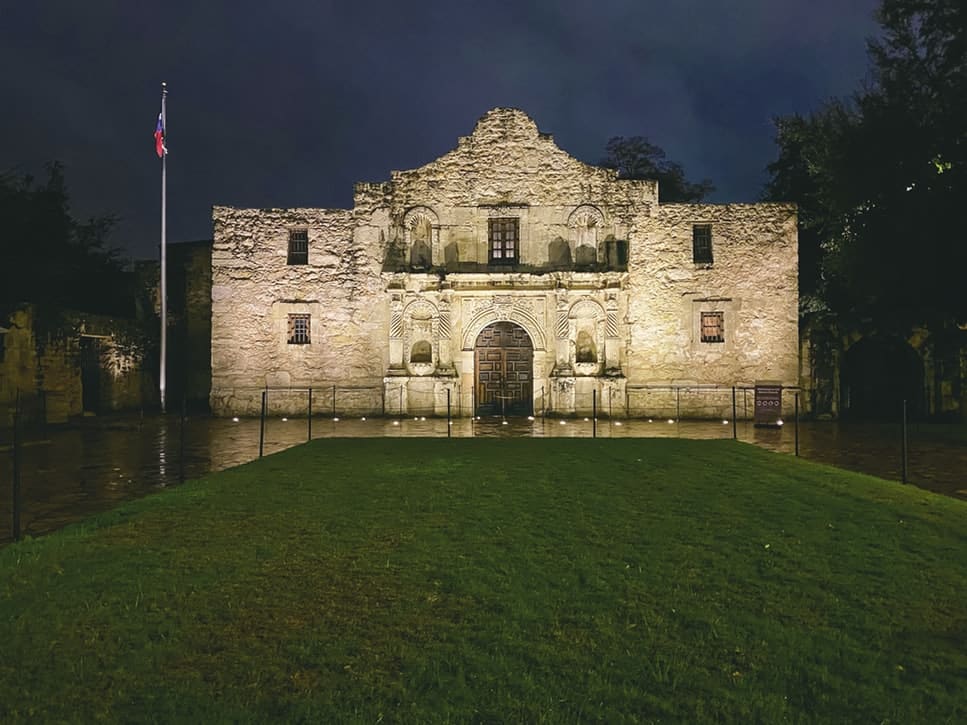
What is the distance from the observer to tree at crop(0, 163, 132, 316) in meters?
22.8

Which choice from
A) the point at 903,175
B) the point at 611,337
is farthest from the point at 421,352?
the point at 903,175

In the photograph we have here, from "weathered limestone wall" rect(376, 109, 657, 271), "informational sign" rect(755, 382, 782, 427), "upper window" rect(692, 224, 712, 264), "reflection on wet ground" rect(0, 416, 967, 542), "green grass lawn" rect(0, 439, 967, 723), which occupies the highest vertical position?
"weathered limestone wall" rect(376, 109, 657, 271)

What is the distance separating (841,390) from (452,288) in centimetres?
1288

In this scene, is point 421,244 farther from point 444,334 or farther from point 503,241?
point 444,334

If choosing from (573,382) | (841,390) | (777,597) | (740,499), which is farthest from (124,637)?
(841,390)

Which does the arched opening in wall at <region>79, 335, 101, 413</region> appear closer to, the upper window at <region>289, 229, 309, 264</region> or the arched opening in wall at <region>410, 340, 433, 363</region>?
the upper window at <region>289, 229, 309, 264</region>

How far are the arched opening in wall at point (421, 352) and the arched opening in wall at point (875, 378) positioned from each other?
1315 centimetres

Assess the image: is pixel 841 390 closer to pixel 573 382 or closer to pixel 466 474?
pixel 573 382

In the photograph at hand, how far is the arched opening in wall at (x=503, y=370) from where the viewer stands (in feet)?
78.6

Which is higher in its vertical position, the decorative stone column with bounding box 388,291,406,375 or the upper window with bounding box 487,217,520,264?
the upper window with bounding box 487,217,520,264

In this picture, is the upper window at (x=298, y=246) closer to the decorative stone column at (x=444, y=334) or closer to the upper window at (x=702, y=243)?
the decorative stone column at (x=444, y=334)

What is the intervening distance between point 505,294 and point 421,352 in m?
3.29

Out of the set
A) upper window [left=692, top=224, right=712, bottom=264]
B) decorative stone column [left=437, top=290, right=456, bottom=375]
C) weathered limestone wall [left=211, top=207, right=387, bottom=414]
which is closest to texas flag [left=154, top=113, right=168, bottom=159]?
weathered limestone wall [left=211, top=207, right=387, bottom=414]

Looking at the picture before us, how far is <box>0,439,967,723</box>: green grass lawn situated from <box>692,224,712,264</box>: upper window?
1602 centimetres
